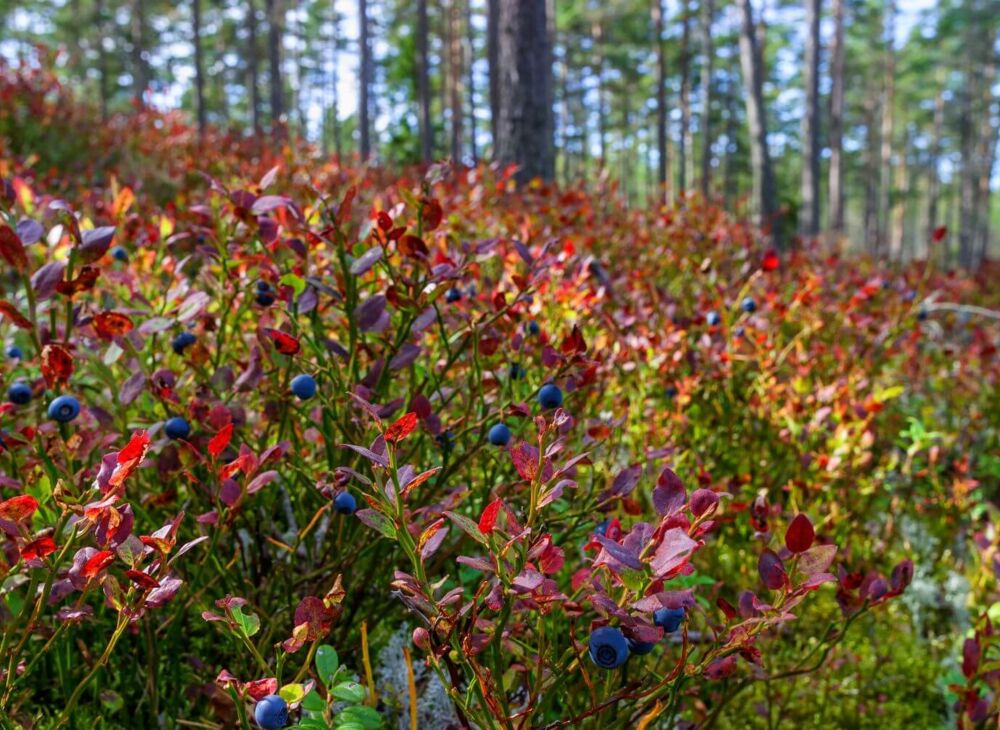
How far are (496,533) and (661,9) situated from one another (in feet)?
77.6

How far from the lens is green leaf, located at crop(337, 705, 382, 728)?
103cm

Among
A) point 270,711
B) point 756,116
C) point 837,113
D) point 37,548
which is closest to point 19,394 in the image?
point 37,548

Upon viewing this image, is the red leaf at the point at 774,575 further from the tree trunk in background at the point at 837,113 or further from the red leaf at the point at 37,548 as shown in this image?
the tree trunk in background at the point at 837,113

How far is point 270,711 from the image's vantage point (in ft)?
2.97

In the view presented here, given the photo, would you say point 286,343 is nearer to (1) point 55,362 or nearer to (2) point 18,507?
(1) point 55,362

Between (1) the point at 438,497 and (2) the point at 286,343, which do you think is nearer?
(2) the point at 286,343

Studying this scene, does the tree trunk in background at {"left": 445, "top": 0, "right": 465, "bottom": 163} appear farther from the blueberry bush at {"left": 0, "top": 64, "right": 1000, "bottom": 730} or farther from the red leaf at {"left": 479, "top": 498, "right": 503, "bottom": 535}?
the red leaf at {"left": 479, "top": 498, "right": 503, "bottom": 535}

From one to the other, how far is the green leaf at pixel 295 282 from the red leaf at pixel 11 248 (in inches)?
17.1

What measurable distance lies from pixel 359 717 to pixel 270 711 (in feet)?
0.60

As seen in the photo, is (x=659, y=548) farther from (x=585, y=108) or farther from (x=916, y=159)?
(x=916, y=159)

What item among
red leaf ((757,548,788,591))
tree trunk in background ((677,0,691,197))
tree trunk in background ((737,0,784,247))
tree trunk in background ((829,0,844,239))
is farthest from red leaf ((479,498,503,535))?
tree trunk in background ((677,0,691,197))

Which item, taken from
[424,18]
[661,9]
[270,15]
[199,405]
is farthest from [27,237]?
[661,9]

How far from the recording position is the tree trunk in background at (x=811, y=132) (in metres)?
13.2

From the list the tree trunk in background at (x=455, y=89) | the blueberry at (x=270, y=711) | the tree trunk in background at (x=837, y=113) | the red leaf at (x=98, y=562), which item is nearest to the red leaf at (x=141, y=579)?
the red leaf at (x=98, y=562)
